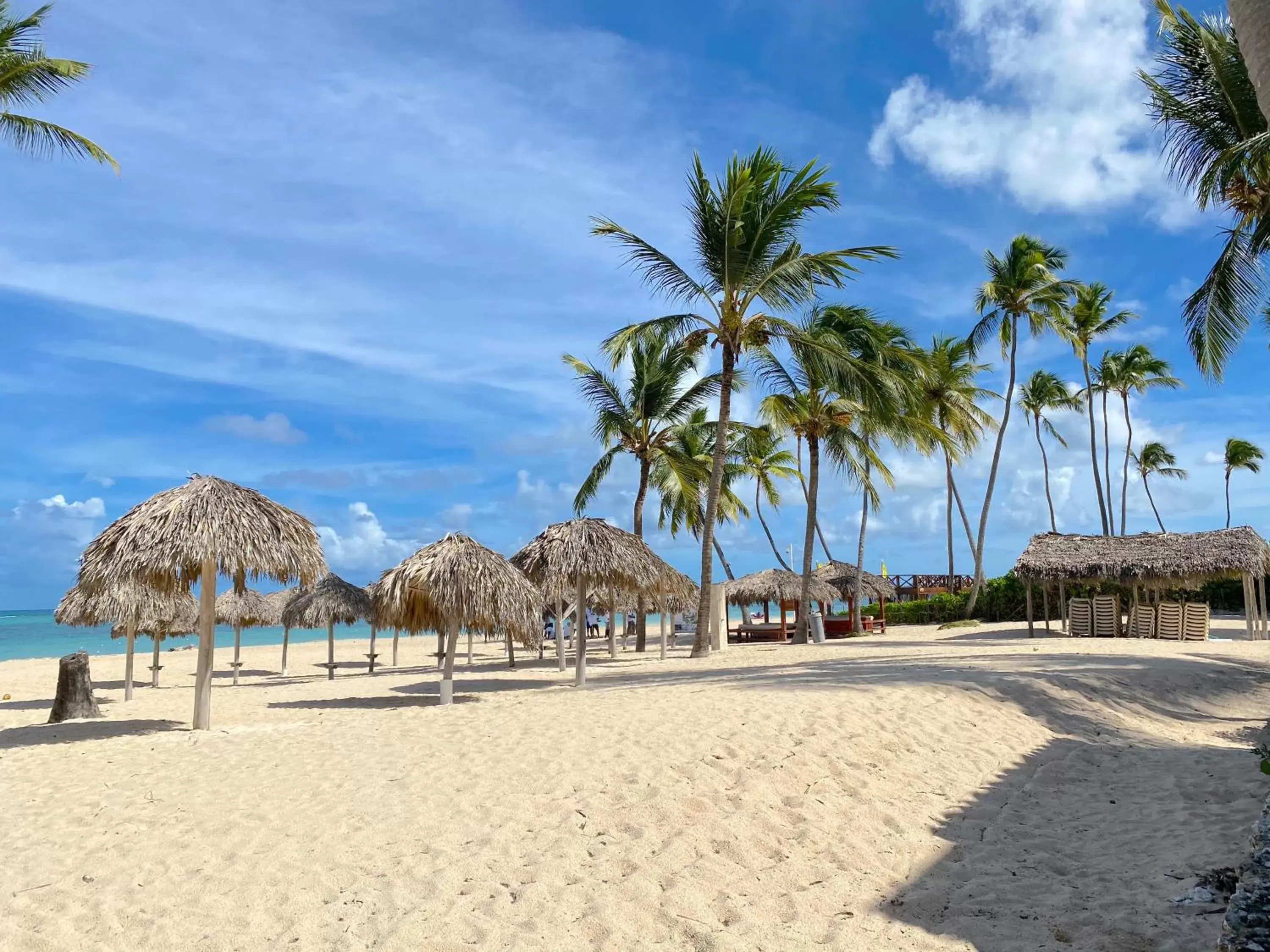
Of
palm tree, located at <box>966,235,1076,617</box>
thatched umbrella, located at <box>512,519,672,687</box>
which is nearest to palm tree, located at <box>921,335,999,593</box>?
palm tree, located at <box>966,235,1076,617</box>

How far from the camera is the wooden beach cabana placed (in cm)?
1925

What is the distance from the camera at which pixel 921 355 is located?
2334 cm

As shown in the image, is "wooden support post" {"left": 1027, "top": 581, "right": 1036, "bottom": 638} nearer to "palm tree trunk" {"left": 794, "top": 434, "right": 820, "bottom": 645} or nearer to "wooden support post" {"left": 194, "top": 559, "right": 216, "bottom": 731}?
"palm tree trunk" {"left": 794, "top": 434, "right": 820, "bottom": 645}

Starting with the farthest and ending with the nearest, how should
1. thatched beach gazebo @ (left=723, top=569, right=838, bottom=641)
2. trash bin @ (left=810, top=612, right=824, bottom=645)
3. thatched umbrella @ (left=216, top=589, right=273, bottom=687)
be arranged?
1. thatched beach gazebo @ (left=723, top=569, right=838, bottom=641)
2. trash bin @ (left=810, top=612, right=824, bottom=645)
3. thatched umbrella @ (left=216, top=589, right=273, bottom=687)

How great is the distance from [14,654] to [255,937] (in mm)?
53788

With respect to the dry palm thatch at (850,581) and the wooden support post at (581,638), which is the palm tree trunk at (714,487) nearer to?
the wooden support post at (581,638)

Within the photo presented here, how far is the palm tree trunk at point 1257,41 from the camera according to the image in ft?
14.2

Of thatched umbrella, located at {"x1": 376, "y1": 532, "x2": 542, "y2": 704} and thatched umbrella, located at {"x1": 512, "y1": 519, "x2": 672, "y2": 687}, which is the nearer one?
thatched umbrella, located at {"x1": 376, "y1": 532, "x2": 542, "y2": 704}

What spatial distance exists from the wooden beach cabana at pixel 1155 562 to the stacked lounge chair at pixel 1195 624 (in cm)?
25

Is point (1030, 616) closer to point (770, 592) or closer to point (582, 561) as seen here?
point (770, 592)

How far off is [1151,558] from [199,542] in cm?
1968

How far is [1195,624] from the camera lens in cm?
1883

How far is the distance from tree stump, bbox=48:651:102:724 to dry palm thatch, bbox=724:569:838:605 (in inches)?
691

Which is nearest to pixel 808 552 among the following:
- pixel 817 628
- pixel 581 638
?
pixel 817 628
